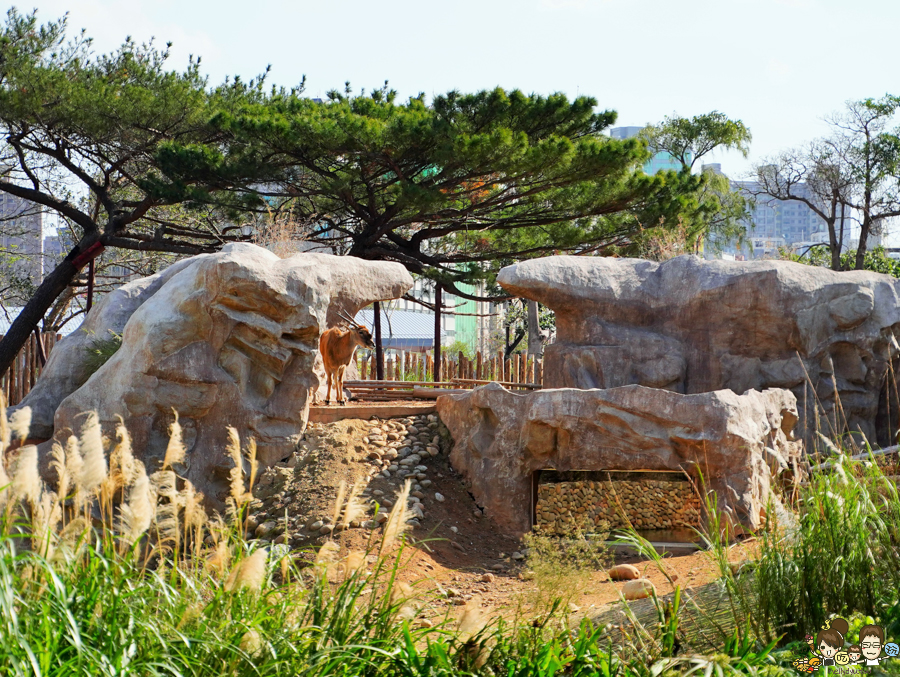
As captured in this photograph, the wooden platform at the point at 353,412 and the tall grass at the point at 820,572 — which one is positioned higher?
the wooden platform at the point at 353,412

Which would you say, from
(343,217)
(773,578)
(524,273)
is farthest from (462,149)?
(773,578)

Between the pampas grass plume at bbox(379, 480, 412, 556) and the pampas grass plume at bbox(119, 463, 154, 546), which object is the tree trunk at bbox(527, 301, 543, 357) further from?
the pampas grass plume at bbox(119, 463, 154, 546)

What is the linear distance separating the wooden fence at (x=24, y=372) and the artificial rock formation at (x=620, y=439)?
294 inches

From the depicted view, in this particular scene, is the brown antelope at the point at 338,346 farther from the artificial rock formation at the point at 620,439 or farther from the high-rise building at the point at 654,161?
the high-rise building at the point at 654,161

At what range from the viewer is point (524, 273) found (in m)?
8.87

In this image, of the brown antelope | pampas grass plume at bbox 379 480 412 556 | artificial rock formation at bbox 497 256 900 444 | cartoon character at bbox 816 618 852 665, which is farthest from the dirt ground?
pampas grass plume at bbox 379 480 412 556

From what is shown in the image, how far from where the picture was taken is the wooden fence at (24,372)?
12.1 m

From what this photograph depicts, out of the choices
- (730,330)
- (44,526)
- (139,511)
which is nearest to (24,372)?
(730,330)

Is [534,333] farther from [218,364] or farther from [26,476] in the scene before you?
[26,476]

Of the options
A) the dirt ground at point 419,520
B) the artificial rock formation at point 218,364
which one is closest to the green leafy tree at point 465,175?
the artificial rock formation at point 218,364

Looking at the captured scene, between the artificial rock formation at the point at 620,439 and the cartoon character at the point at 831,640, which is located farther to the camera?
the artificial rock formation at the point at 620,439

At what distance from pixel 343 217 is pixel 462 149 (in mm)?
3848

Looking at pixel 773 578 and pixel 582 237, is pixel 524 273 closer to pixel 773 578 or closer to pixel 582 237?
pixel 582 237

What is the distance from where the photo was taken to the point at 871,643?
2.80 meters
